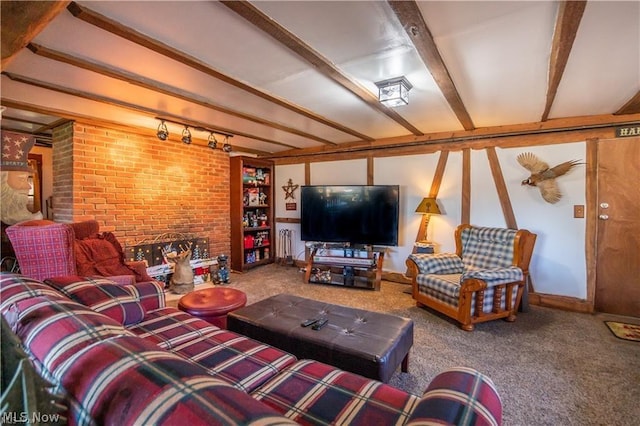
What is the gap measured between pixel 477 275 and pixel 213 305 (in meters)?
2.39

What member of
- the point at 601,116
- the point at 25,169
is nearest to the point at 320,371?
the point at 25,169

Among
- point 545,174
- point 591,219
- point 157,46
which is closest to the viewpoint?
point 157,46

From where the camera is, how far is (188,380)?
2.34 ft

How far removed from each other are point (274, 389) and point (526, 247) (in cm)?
314

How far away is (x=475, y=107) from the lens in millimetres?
2900

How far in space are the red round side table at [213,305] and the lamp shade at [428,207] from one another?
2.61 meters

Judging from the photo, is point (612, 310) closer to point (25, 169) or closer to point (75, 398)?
point (75, 398)

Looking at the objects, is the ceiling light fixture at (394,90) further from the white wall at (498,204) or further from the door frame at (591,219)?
the door frame at (591,219)

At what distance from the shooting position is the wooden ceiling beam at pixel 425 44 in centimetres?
139

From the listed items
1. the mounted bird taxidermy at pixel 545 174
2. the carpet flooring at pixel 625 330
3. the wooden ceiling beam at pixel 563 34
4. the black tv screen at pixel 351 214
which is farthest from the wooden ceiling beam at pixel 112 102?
the carpet flooring at pixel 625 330

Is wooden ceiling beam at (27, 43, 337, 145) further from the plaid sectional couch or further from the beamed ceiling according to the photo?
the plaid sectional couch

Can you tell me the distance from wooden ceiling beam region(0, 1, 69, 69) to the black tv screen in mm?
3749

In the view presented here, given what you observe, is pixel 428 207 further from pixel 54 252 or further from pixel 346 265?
pixel 54 252

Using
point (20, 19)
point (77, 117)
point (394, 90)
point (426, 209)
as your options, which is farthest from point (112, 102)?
point (426, 209)
